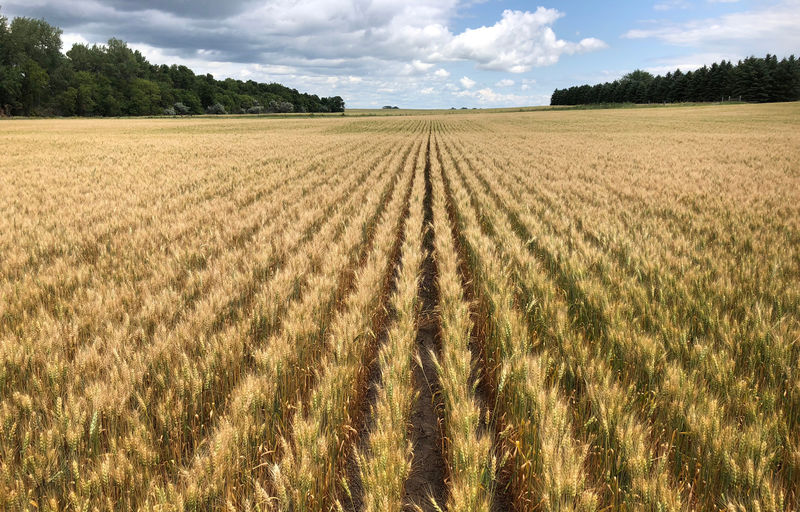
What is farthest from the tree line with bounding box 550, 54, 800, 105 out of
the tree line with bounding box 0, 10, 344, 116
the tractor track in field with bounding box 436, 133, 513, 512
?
the tractor track in field with bounding box 436, 133, 513, 512

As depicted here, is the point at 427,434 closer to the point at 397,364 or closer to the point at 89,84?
the point at 397,364

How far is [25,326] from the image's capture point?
2.99m

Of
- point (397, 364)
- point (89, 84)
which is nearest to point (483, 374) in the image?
point (397, 364)

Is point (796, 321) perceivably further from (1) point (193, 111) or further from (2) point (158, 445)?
(1) point (193, 111)

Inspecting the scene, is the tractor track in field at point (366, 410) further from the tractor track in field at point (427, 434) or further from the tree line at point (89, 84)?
the tree line at point (89, 84)

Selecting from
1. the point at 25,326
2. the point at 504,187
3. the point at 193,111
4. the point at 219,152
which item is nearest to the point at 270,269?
the point at 25,326

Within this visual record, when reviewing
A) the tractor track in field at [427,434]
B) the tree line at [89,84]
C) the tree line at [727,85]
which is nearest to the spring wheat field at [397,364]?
the tractor track in field at [427,434]

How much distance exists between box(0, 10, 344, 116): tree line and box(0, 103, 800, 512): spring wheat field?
99.1 metres

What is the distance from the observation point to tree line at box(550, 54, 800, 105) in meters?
80.1

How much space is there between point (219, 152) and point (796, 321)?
2099 centimetres

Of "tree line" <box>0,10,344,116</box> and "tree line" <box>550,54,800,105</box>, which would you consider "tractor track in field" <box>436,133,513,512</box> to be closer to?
"tree line" <box>0,10,344,116</box>

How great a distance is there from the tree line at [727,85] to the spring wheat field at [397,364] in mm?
104973

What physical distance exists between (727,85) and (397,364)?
11468cm

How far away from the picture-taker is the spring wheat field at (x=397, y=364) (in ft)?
5.62
